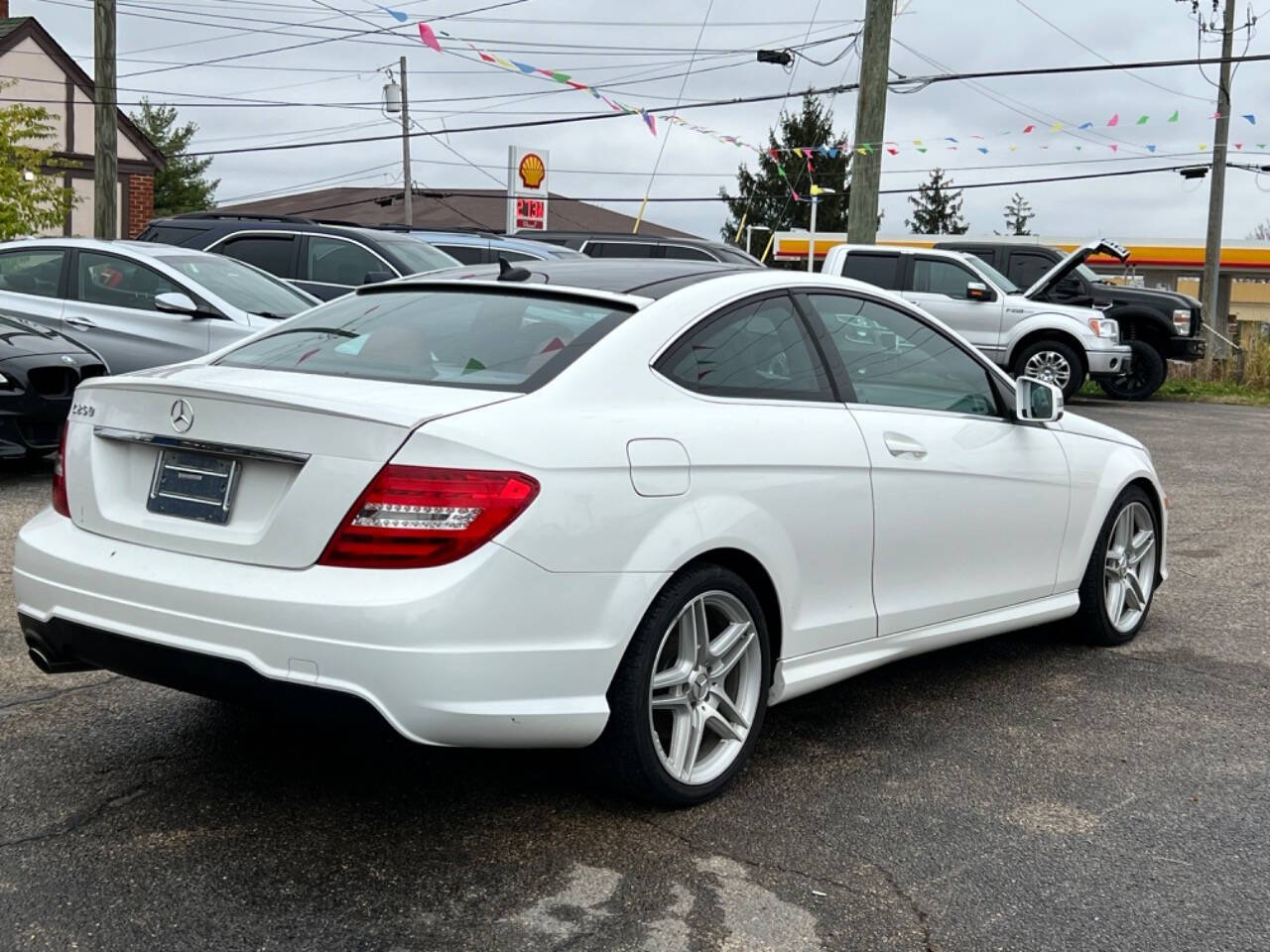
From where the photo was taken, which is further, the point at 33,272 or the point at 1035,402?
the point at 33,272

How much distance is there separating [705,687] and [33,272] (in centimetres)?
885

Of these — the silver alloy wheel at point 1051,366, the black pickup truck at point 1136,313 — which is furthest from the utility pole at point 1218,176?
the silver alloy wheel at point 1051,366

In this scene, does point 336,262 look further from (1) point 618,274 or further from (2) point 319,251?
(1) point 618,274

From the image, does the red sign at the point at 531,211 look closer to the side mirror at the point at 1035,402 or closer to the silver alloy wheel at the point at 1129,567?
the silver alloy wheel at the point at 1129,567

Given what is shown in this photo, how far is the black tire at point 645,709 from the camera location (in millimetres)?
3666

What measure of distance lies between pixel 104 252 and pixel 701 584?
28.0 feet

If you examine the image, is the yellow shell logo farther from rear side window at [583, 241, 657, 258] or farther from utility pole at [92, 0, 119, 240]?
rear side window at [583, 241, 657, 258]

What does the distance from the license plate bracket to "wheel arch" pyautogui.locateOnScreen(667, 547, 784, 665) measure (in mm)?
1138

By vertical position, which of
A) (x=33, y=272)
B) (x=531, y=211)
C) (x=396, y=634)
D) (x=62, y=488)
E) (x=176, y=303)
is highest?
(x=531, y=211)

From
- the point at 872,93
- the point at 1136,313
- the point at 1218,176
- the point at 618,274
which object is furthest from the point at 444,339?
Answer: the point at 1218,176

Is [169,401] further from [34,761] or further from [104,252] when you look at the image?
[104,252]

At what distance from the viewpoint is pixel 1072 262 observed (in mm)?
16406

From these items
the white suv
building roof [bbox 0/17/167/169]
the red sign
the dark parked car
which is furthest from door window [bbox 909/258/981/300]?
building roof [bbox 0/17/167/169]

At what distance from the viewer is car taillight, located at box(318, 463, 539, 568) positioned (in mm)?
3344
